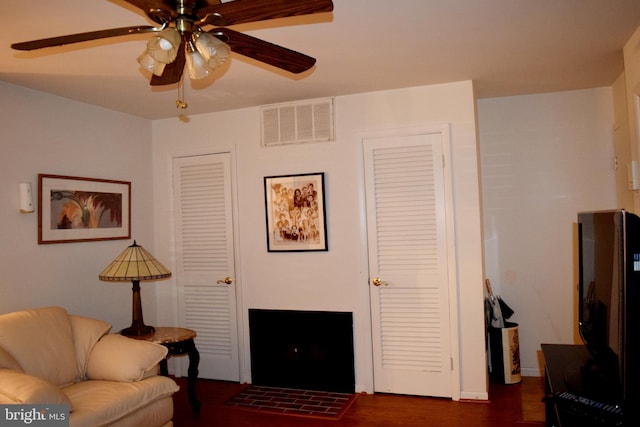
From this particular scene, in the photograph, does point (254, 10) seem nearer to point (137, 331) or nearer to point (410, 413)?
point (137, 331)

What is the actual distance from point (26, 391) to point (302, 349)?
217 cm

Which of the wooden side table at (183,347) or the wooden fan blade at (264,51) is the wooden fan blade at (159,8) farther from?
the wooden side table at (183,347)

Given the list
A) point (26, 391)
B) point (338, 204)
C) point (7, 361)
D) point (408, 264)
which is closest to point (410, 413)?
point (408, 264)

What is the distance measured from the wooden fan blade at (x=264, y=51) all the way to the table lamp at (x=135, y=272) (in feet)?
7.11

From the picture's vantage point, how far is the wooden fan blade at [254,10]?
5.07ft

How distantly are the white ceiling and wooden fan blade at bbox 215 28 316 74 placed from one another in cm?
44

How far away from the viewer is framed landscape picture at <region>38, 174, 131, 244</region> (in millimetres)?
3452

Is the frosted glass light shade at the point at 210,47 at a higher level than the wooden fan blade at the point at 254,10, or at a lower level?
lower

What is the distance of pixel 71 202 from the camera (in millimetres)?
3643

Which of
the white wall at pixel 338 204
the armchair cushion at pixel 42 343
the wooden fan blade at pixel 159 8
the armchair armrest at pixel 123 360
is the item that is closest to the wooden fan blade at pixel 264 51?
the wooden fan blade at pixel 159 8

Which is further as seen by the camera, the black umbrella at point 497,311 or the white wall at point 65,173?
the black umbrella at point 497,311

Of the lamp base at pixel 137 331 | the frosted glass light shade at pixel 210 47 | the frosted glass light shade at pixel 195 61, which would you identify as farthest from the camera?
the lamp base at pixel 137 331

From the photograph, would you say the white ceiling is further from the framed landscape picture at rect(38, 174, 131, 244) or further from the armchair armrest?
the armchair armrest

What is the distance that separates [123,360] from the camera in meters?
2.96
